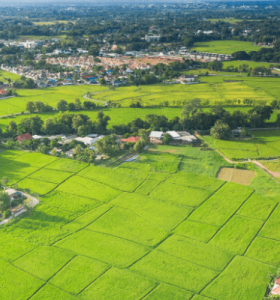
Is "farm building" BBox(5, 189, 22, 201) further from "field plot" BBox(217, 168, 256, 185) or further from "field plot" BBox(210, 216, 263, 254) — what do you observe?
"field plot" BBox(217, 168, 256, 185)

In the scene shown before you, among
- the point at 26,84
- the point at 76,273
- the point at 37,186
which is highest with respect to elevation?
the point at 26,84

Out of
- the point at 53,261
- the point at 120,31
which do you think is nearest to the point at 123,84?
the point at 53,261

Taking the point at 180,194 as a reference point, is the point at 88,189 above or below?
below

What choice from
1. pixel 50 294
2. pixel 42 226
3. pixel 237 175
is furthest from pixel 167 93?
pixel 50 294

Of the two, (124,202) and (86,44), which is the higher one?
(86,44)

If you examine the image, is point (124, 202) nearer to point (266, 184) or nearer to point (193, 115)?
point (266, 184)

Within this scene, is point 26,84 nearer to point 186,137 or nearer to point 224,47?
point 186,137
